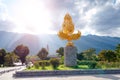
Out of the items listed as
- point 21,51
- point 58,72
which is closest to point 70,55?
point 58,72

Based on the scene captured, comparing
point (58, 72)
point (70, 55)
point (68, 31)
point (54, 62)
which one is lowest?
point (58, 72)

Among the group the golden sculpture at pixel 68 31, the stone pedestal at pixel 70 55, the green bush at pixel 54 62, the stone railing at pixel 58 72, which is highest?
the golden sculpture at pixel 68 31

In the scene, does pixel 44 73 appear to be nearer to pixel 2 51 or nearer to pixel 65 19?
pixel 65 19

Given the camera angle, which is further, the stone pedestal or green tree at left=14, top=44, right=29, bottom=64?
green tree at left=14, top=44, right=29, bottom=64

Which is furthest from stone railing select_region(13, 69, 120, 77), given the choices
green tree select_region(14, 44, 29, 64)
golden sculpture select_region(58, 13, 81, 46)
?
green tree select_region(14, 44, 29, 64)

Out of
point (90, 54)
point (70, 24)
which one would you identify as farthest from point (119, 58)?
point (70, 24)

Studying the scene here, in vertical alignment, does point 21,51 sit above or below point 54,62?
above

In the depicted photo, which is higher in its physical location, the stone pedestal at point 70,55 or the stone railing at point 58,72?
the stone pedestal at point 70,55

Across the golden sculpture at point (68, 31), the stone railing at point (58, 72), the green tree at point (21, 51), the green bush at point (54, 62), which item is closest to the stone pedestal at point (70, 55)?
the golden sculpture at point (68, 31)

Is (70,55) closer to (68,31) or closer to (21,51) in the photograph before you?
(68,31)

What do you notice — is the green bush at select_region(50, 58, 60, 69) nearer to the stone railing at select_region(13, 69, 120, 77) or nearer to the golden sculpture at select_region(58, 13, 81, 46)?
the golden sculpture at select_region(58, 13, 81, 46)

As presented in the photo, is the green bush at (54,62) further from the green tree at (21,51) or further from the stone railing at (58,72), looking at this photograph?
the green tree at (21,51)

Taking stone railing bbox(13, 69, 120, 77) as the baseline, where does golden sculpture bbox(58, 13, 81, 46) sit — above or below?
above

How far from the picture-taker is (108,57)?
51.7 meters
